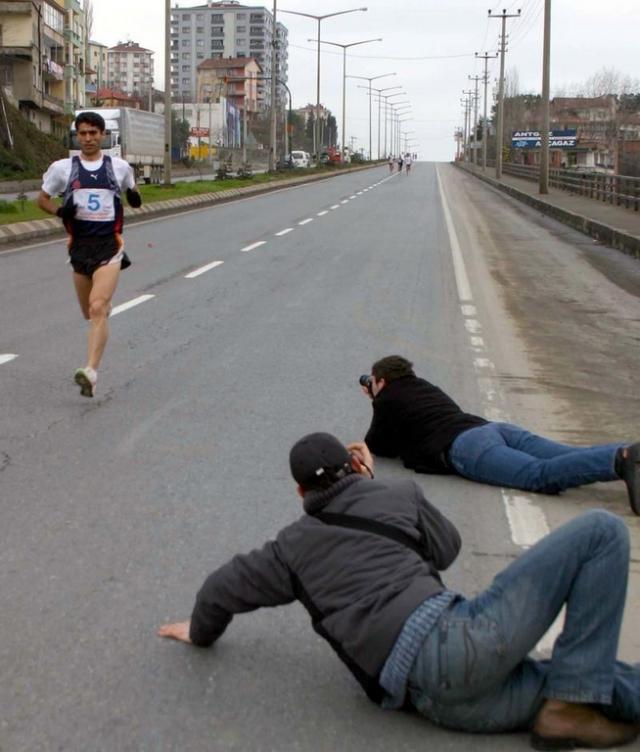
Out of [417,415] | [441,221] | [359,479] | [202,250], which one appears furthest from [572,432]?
[441,221]

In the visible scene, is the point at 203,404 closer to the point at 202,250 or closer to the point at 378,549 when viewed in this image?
the point at 378,549

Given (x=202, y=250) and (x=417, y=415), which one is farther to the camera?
(x=202, y=250)

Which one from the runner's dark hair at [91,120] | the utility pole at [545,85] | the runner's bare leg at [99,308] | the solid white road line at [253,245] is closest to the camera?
the runner's dark hair at [91,120]

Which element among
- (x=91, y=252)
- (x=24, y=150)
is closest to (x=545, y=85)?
(x=24, y=150)

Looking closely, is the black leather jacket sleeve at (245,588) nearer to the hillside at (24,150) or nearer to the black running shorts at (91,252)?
the black running shorts at (91,252)

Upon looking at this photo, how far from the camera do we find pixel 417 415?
657 centimetres

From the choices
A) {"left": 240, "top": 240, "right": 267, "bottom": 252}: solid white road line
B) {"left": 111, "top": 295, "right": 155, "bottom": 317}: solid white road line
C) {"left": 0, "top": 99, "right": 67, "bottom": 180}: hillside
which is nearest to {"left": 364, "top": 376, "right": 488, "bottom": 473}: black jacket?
{"left": 111, "top": 295, "right": 155, "bottom": 317}: solid white road line

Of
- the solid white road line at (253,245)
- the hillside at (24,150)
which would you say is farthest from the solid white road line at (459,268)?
the hillside at (24,150)

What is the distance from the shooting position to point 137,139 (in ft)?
193

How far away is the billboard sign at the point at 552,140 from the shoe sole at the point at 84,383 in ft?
393

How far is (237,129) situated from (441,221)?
447ft

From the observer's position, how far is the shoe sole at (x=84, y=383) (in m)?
8.39

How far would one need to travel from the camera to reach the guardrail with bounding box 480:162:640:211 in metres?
33.1

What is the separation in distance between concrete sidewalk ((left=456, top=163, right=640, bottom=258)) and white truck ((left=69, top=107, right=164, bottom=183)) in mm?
19175
